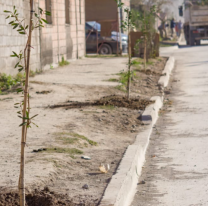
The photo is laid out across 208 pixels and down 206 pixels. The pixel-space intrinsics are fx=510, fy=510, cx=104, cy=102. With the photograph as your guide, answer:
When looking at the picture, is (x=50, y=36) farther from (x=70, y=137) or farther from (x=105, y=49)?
(x=70, y=137)

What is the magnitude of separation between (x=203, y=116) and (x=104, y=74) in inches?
259

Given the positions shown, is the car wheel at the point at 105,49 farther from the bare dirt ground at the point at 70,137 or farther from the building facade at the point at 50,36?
the bare dirt ground at the point at 70,137

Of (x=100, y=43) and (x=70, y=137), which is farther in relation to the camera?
(x=100, y=43)

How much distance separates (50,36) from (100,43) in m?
8.92

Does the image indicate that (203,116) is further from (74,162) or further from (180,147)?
(74,162)

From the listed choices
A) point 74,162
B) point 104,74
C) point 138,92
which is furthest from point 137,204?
point 104,74

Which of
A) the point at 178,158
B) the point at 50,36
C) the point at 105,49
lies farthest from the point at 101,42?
the point at 178,158

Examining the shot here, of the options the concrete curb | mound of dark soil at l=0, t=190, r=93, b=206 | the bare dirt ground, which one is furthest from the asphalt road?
mound of dark soil at l=0, t=190, r=93, b=206

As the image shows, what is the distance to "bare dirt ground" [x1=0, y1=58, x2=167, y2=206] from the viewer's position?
15.2 feet

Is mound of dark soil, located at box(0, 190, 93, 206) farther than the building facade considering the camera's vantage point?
No

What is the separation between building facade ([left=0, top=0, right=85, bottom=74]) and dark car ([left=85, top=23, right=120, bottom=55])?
2488 mm

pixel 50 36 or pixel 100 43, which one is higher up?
pixel 50 36

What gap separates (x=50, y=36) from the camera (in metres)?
17.4

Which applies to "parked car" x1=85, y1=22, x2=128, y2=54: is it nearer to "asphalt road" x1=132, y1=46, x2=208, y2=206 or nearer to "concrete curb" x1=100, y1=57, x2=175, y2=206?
"asphalt road" x1=132, y1=46, x2=208, y2=206
